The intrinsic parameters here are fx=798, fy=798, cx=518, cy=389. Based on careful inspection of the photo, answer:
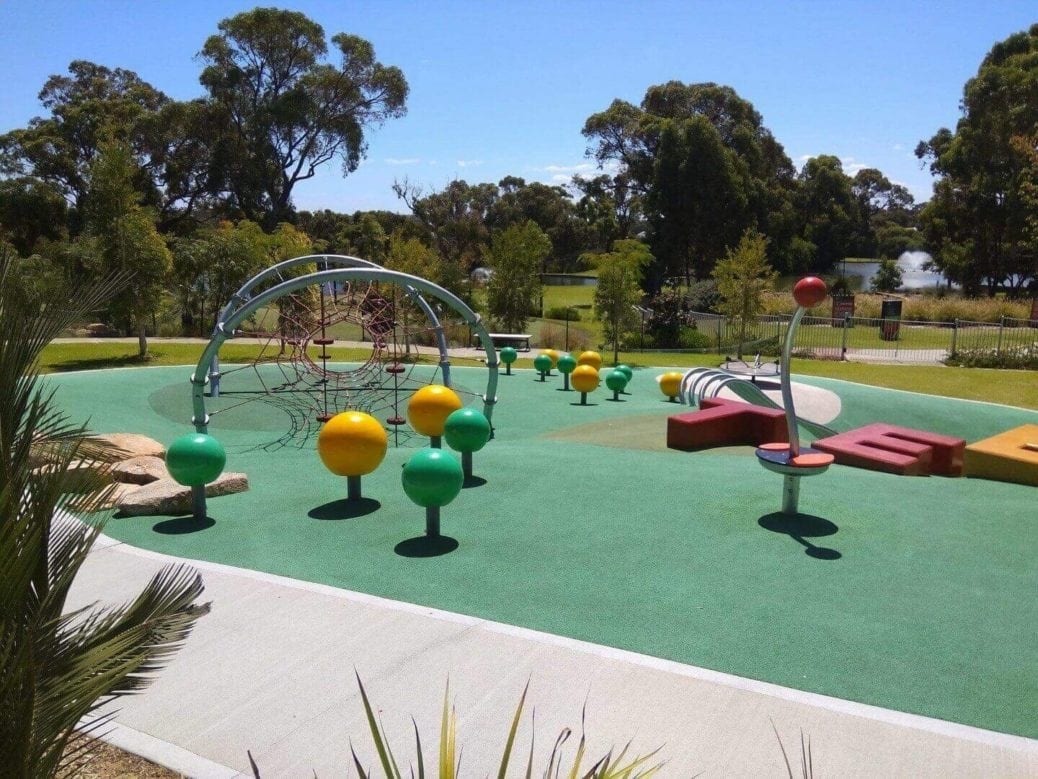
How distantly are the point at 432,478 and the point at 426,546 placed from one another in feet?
2.16

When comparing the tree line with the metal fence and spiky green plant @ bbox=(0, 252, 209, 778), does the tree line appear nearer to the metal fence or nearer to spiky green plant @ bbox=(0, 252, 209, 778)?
the metal fence

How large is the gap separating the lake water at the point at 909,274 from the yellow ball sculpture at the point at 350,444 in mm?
57059

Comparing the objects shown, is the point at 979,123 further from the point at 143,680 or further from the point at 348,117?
the point at 143,680

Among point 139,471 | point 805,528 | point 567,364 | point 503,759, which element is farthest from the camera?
point 567,364

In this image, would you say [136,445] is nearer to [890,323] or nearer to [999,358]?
[999,358]

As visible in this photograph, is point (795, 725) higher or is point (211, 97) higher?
point (211, 97)

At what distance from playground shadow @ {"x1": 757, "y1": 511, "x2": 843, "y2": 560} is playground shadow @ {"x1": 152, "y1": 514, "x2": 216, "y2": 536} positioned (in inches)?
229

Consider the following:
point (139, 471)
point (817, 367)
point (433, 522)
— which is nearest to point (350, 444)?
point (433, 522)

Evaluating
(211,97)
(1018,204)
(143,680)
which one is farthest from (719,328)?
(211,97)

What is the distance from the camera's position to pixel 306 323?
20734 millimetres

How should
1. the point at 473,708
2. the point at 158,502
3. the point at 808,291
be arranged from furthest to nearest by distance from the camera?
the point at 158,502 < the point at 808,291 < the point at 473,708

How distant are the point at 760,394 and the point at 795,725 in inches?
578

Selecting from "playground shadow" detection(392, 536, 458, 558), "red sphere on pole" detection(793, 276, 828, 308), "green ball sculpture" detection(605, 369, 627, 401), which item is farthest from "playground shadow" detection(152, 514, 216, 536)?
"green ball sculpture" detection(605, 369, 627, 401)

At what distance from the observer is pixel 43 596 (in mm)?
2605
